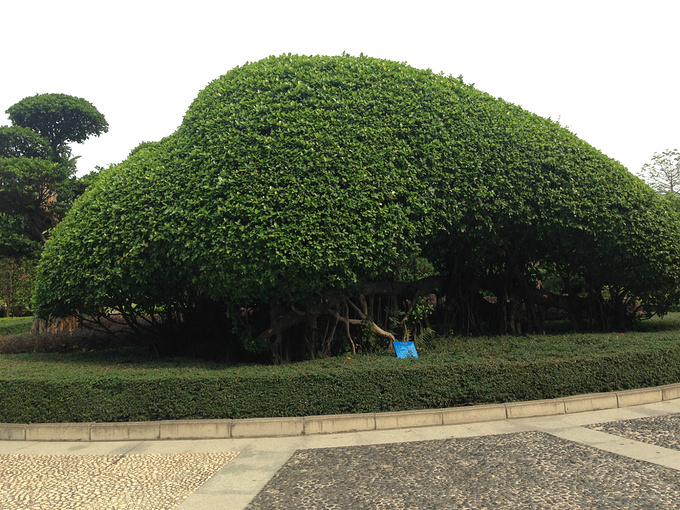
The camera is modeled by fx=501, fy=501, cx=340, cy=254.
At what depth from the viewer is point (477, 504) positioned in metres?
3.74

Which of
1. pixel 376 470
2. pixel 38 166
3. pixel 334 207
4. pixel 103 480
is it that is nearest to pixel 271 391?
pixel 376 470

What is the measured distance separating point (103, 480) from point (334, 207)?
168 inches

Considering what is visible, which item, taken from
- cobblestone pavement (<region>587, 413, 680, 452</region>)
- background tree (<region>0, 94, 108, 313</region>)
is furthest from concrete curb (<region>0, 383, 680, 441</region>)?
background tree (<region>0, 94, 108, 313</region>)

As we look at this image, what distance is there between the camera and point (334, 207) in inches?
279

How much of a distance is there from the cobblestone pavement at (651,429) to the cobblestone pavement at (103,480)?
13.9 ft

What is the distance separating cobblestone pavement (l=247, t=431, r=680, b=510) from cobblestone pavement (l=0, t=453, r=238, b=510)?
2.56ft

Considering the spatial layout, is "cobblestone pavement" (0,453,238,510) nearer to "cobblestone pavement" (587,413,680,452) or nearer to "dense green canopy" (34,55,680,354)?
"dense green canopy" (34,55,680,354)

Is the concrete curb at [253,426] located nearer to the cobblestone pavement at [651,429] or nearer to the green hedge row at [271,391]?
the green hedge row at [271,391]

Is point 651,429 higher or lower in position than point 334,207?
lower

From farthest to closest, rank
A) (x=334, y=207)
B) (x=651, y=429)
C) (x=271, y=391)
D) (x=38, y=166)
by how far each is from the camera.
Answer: (x=38, y=166), (x=334, y=207), (x=271, y=391), (x=651, y=429)

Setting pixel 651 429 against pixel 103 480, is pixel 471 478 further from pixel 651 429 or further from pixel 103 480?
pixel 103 480

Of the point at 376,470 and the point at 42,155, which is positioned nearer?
the point at 376,470

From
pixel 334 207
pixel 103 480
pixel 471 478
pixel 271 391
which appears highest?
pixel 334 207

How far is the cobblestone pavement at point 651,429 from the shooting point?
17.0ft
